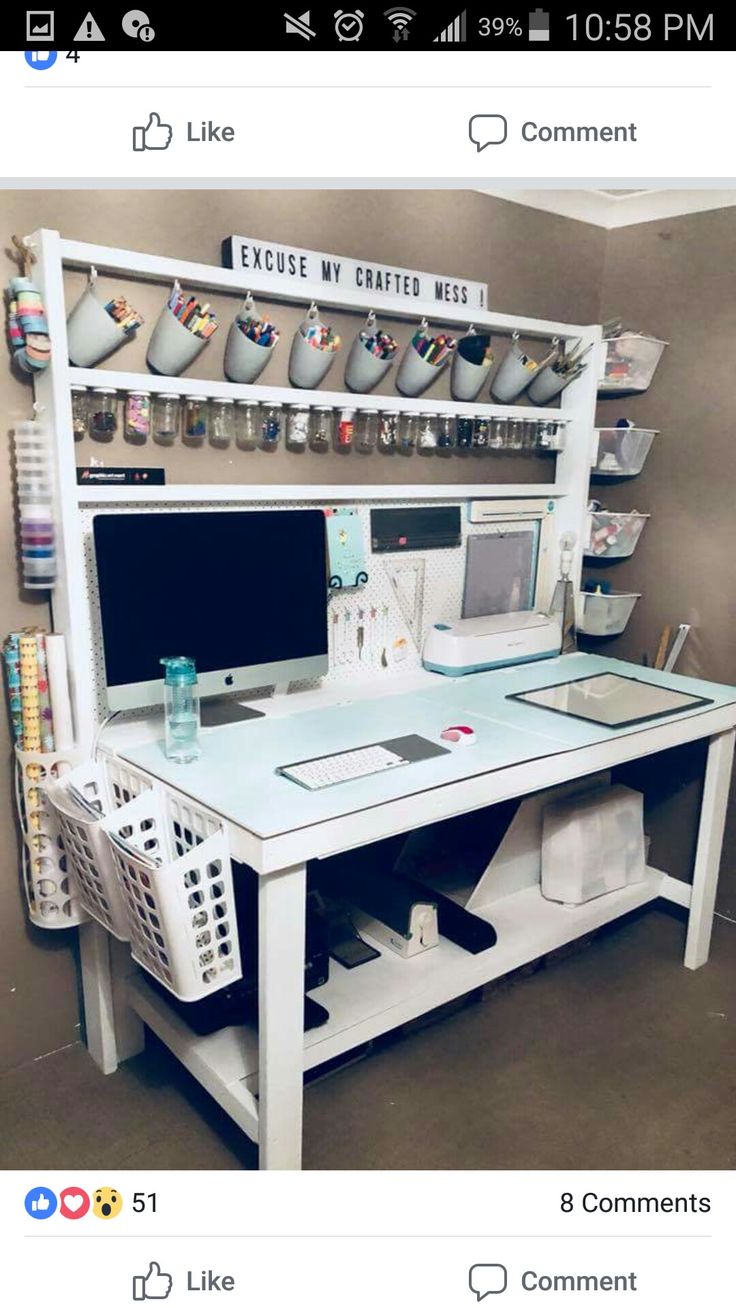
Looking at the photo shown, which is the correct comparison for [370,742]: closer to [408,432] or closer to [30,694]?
[30,694]

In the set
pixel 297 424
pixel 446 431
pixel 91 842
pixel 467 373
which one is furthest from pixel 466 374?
pixel 91 842

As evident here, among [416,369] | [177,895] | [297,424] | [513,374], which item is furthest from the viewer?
[513,374]

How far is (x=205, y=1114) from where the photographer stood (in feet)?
5.54

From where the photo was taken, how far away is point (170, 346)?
1.72 metres

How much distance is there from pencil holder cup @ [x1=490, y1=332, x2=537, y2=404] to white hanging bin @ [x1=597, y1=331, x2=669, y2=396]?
10.8 inches

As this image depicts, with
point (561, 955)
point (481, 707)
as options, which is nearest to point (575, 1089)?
point (561, 955)

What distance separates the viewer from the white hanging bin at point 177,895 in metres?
1.31

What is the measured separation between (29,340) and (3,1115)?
147 centimetres

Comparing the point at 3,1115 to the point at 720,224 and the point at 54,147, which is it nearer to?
the point at 54,147
